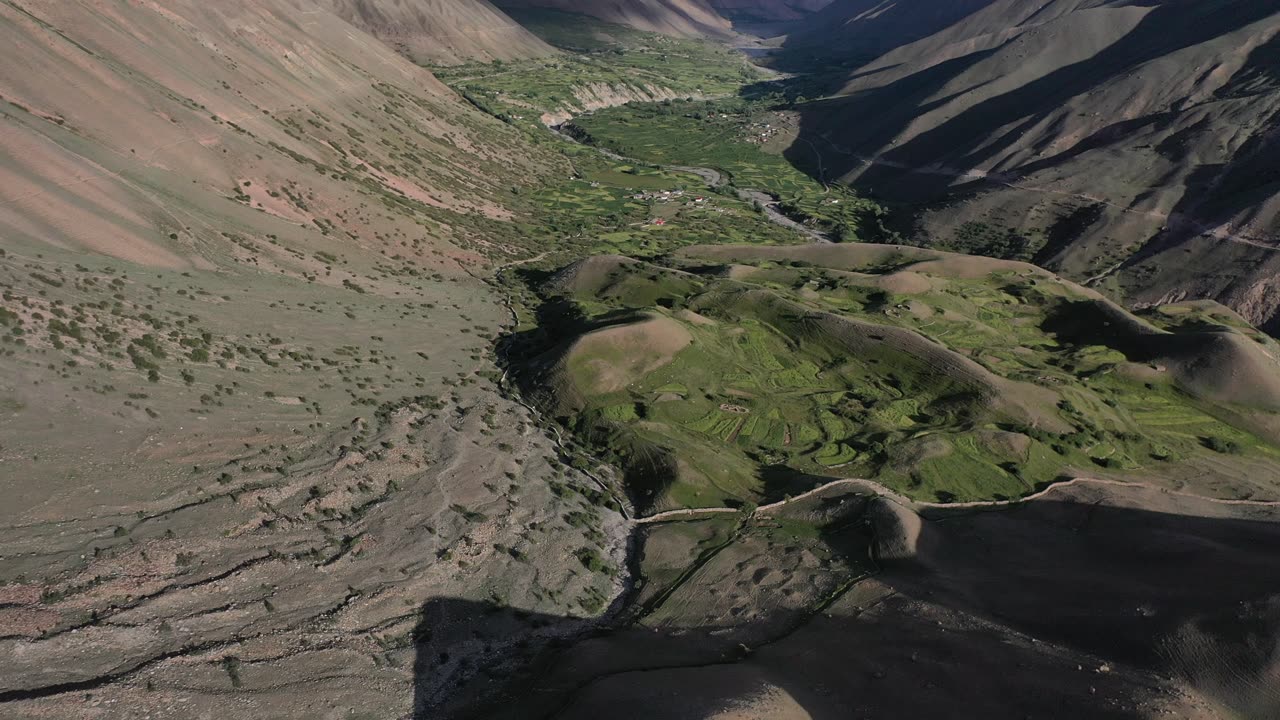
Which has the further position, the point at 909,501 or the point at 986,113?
the point at 986,113

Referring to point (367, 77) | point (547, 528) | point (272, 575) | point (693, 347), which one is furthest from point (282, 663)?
point (367, 77)

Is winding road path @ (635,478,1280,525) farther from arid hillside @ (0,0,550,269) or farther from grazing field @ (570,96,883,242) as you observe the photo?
grazing field @ (570,96,883,242)

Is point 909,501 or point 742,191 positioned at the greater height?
point 742,191

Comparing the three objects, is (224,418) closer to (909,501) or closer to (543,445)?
(543,445)

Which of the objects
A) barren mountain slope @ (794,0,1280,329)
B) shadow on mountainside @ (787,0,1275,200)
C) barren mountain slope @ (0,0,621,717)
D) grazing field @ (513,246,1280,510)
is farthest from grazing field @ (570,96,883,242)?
barren mountain slope @ (0,0,621,717)

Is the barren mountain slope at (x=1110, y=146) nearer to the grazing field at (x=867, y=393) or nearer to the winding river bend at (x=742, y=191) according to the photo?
the winding river bend at (x=742, y=191)

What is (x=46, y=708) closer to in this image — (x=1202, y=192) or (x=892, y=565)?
(x=892, y=565)

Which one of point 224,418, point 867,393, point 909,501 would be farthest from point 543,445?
point 867,393
